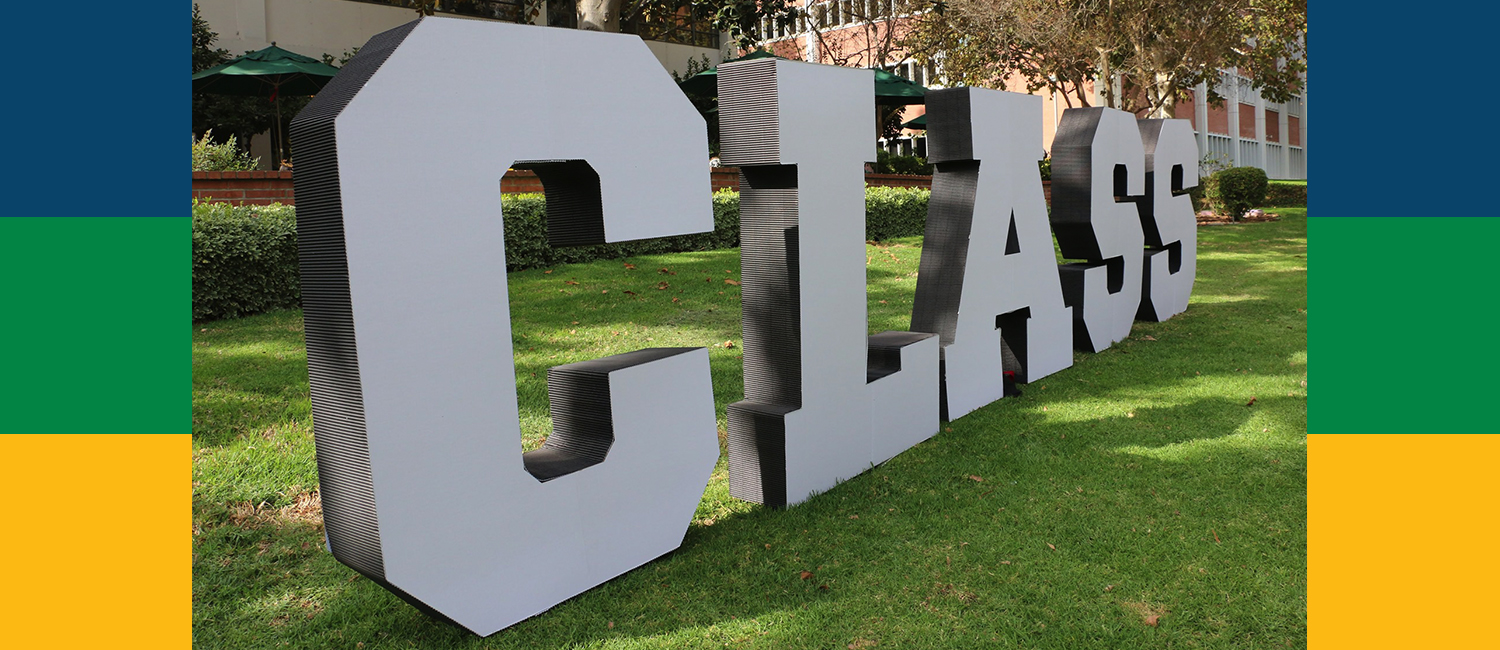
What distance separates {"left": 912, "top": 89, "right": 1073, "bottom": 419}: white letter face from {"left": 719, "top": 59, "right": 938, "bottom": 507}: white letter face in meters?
1.26

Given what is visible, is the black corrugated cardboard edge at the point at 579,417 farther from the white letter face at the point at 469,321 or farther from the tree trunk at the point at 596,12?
the tree trunk at the point at 596,12

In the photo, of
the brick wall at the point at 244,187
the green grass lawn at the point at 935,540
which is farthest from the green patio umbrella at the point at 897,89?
the green grass lawn at the point at 935,540

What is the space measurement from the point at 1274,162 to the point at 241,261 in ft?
164

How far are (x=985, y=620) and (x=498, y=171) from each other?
2.19 meters

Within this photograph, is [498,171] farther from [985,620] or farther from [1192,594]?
[1192,594]

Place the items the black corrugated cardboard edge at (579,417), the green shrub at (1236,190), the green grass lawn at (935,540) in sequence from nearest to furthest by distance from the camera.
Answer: the green grass lawn at (935,540)
the black corrugated cardboard edge at (579,417)
the green shrub at (1236,190)

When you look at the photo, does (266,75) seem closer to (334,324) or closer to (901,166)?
(901,166)

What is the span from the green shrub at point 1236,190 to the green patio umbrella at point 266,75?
17.7 metres

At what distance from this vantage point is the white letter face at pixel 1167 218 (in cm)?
891

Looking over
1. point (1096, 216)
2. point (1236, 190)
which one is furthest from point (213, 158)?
point (1236, 190)

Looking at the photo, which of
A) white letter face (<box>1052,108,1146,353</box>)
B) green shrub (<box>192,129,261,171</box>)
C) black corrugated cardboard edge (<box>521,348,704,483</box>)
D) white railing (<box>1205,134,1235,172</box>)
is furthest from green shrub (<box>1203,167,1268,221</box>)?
black corrugated cardboard edge (<box>521,348,704,483</box>)

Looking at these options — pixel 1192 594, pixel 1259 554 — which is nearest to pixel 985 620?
pixel 1192 594

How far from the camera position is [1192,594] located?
3.43m

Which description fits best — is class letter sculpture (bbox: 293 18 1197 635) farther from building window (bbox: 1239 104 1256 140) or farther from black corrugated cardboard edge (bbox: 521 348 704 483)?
building window (bbox: 1239 104 1256 140)
